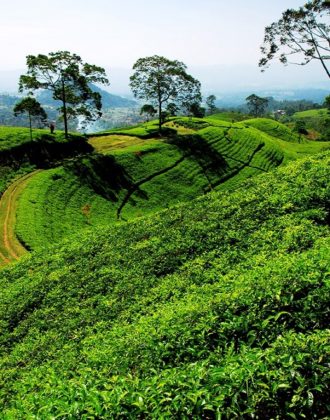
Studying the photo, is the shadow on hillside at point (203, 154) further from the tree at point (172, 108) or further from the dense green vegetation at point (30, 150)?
the dense green vegetation at point (30, 150)

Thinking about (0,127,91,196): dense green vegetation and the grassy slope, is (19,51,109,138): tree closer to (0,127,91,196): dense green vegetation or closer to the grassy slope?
(0,127,91,196): dense green vegetation

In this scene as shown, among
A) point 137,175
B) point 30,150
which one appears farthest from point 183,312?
point 30,150

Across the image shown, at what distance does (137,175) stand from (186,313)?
158ft

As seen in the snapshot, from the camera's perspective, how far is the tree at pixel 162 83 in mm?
71375

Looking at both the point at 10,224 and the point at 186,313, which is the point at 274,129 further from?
the point at 186,313

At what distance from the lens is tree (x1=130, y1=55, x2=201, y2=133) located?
71375mm

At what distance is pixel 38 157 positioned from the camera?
2218 inches

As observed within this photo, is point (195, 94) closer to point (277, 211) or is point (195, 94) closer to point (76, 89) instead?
point (76, 89)

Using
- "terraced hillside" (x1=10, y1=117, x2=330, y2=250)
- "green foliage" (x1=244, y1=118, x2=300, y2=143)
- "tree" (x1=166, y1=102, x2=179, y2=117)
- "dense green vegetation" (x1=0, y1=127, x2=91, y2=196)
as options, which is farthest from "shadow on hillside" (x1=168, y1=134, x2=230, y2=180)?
"green foliage" (x1=244, y1=118, x2=300, y2=143)

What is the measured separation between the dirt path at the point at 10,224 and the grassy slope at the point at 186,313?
10.1 meters

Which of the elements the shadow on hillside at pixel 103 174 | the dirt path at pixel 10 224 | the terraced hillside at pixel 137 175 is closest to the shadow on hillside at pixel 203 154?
the terraced hillside at pixel 137 175

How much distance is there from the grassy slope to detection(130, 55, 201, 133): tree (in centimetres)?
5268

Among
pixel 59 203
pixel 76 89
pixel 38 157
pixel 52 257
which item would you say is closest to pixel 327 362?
pixel 52 257

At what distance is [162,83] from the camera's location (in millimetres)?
72500
